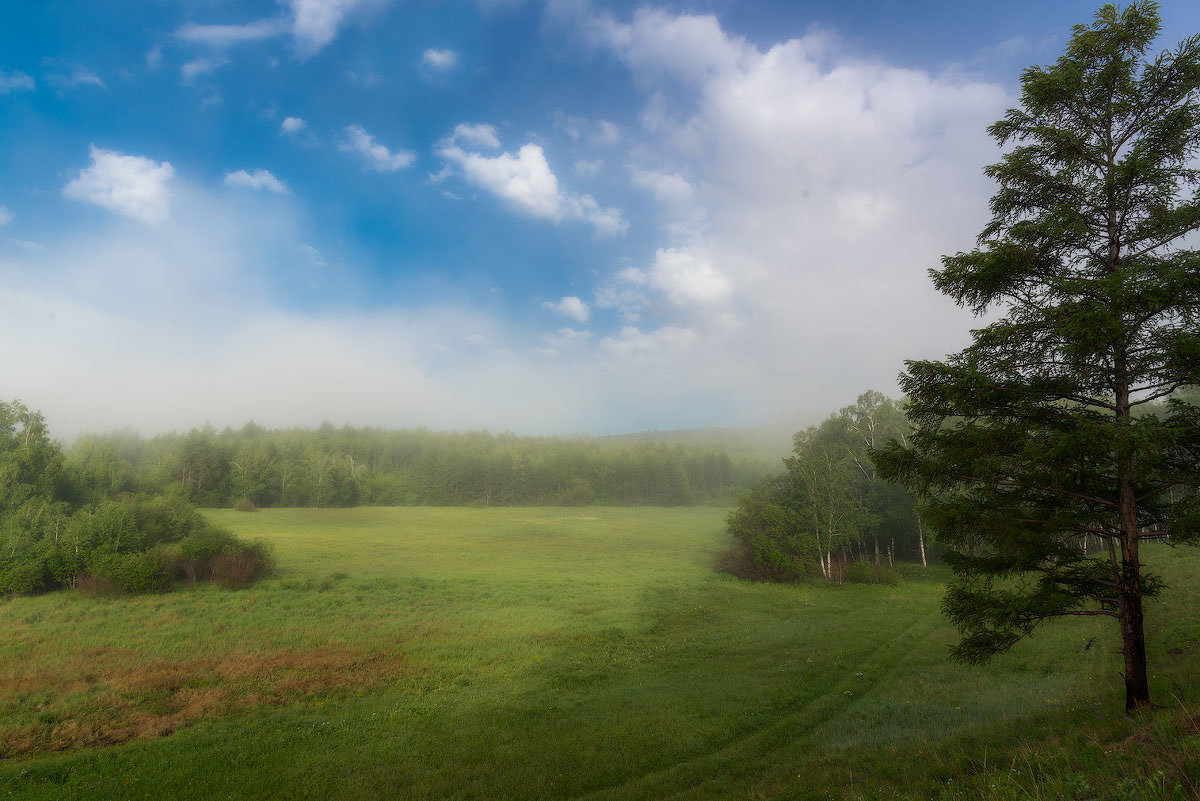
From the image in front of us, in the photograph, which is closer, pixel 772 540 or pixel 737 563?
pixel 772 540

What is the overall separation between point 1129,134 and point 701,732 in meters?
19.1

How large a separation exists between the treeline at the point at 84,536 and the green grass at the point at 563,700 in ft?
5.82

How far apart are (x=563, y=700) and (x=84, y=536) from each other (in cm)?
3500

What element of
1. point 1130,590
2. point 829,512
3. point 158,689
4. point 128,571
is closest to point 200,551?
point 128,571

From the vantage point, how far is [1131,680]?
9.47 metres

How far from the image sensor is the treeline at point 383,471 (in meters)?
71.0

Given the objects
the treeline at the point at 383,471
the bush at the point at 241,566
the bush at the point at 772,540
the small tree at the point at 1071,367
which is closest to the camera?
the small tree at the point at 1071,367

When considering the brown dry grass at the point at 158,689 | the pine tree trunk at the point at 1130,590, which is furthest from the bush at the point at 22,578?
the pine tree trunk at the point at 1130,590

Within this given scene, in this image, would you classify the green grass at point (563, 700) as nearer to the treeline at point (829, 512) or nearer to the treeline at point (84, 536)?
the treeline at point (84, 536)

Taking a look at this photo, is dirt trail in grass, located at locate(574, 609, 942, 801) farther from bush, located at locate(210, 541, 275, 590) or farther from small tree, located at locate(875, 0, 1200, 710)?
bush, located at locate(210, 541, 275, 590)

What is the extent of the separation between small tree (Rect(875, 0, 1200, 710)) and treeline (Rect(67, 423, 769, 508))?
56197mm

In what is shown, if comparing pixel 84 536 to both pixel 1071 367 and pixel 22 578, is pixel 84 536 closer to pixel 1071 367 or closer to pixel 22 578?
pixel 22 578

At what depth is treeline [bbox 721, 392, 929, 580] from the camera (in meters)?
43.2

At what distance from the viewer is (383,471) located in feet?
436
